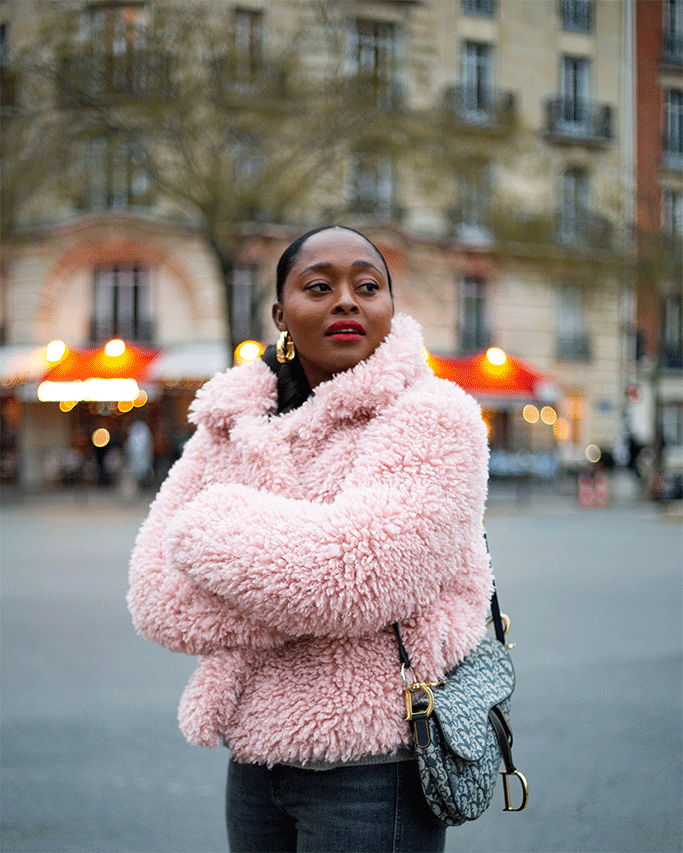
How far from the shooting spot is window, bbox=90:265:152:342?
24.2 meters

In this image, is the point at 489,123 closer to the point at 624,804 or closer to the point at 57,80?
the point at 57,80

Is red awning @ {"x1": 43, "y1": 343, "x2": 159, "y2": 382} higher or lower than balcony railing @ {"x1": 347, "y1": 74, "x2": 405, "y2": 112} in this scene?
lower

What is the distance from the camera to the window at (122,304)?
24.2 m

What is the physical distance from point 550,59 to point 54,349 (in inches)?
674

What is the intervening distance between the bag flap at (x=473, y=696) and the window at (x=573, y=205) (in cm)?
2246

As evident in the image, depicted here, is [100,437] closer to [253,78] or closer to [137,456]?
[137,456]

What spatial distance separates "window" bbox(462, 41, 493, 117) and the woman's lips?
86.3 ft

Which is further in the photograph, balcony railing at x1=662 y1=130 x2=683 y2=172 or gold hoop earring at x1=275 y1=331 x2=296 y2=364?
balcony railing at x1=662 y1=130 x2=683 y2=172

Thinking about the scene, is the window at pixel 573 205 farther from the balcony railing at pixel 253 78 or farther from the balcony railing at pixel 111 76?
the balcony railing at pixel 111 76

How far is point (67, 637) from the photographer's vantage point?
6.25 meters

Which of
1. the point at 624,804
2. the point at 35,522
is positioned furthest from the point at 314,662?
the point at 35,522

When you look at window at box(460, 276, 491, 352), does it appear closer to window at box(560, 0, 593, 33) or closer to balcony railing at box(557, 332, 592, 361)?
balcony railing at box(557, 332, 592, 361)

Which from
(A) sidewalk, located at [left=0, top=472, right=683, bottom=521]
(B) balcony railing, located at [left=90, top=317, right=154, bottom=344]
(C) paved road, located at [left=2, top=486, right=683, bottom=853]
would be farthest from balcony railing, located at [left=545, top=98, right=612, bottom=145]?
(C) paved road, located at [left=2, top=486, right=683, bottom=853]

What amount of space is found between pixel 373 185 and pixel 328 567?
22943 millimetres
